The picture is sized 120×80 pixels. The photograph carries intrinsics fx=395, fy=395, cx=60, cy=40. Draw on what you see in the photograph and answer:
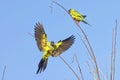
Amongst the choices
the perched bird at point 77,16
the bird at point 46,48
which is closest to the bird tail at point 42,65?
the bird at point 46,48

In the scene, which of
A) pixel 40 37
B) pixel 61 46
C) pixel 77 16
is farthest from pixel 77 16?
pixel 40 37

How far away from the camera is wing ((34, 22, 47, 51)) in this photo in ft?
21.6

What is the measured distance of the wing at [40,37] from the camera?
6.58 m

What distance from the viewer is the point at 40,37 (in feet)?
23.9

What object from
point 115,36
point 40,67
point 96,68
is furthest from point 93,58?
point 40,67

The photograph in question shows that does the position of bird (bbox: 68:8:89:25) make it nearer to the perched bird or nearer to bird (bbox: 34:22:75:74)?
the perched bird

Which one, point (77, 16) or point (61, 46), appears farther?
point (61, 46)

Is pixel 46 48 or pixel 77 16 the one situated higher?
pixel 77 16

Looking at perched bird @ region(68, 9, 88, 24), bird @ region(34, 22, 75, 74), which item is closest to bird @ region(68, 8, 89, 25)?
perched bird @ region(68, 9, 88, 24)

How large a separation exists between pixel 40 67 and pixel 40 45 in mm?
511

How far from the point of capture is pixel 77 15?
6.50 m

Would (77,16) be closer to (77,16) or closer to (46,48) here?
(77,16)

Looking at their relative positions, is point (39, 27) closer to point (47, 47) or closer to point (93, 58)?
point (47, 47)

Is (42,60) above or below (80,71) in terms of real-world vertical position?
below
